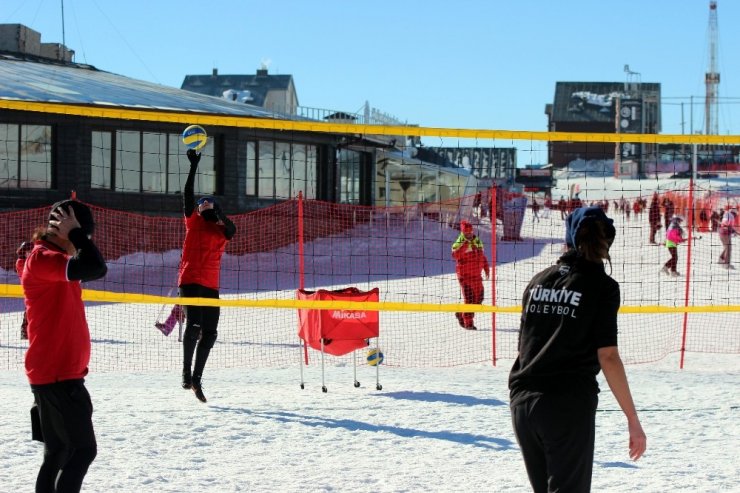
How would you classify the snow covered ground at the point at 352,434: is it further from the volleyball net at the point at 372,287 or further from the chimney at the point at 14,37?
the chimney at the point at 14,37

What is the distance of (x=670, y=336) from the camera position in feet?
43.7

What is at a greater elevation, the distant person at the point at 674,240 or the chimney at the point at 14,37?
the chimney at the point at 14,37

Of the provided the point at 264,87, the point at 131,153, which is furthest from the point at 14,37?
the point at 264,87

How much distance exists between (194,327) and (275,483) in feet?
7.87

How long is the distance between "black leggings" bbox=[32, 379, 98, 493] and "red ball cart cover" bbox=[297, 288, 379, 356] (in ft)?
13.0

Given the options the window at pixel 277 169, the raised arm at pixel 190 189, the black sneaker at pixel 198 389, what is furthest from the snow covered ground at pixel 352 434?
the window at pixel 277 169

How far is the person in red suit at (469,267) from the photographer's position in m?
13.5

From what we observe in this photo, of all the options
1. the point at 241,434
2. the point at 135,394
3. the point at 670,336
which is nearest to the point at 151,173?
the point at 670,336

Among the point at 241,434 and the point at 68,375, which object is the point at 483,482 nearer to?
the point at 241,434

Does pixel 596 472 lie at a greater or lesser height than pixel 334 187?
lesser

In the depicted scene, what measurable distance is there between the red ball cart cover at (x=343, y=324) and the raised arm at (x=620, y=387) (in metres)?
4.67

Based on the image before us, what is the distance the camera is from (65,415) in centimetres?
433

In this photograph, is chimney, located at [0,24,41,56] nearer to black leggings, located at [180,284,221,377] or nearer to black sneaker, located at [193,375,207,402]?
black leggings, located at [180,284,221,377]

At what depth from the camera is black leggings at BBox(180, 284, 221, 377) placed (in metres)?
7.73
